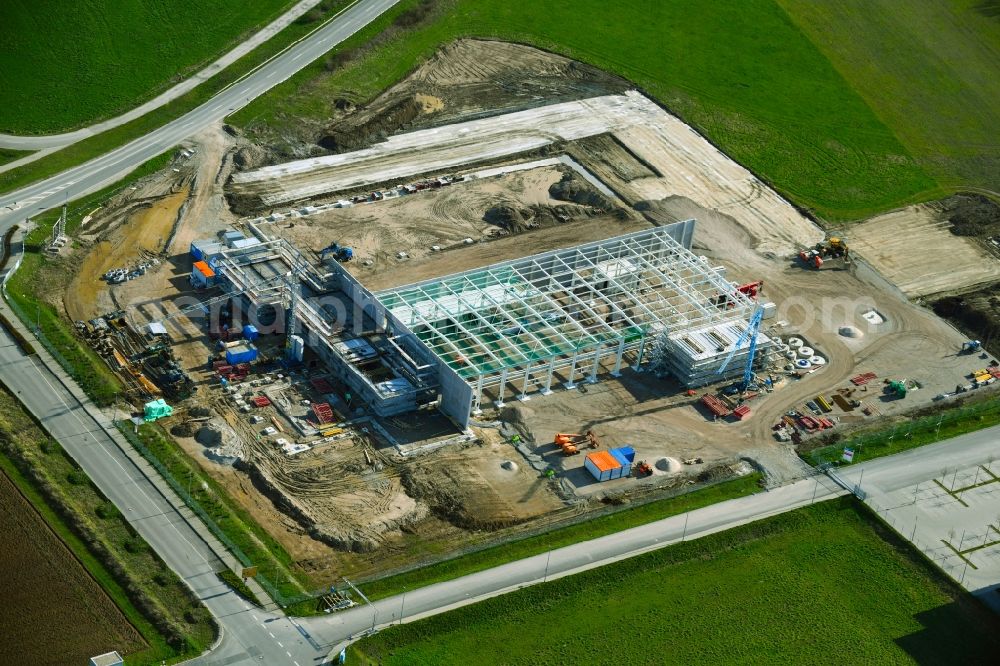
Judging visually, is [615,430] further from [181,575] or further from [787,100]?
[787,100]

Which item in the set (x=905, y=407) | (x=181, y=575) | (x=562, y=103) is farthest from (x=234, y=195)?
(x=905, y=407)

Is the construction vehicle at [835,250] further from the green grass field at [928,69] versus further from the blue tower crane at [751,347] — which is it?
the green grass field at [928,69]

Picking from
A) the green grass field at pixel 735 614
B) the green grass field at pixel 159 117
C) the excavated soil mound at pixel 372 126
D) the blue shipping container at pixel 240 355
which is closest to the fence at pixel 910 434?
the green grass field at pixel 735 614

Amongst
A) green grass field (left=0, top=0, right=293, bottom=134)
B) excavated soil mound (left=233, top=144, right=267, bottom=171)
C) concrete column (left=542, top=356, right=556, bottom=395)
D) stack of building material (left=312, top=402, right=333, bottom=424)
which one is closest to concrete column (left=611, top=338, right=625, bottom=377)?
concrete column (left=542, top=356, right=556, bottom=395)

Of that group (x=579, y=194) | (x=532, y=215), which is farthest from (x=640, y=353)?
(x=579, y=194)

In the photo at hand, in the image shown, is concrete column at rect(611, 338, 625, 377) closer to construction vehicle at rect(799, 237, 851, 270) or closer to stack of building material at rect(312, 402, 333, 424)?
stack of building material at rect(312, 402, 333, 424)

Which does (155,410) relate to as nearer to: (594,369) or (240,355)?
(240,355)
